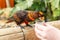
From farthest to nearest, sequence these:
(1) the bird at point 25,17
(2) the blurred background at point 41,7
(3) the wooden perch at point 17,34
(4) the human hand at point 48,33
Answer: (2) the blurred background at point 41,7 < (1) the bird at point 25,17 < (3) the wooden perch at point 17,34 < (4) the human hand at point 48,33

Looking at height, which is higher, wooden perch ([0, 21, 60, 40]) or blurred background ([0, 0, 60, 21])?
blurred background ([0, 0, 60, 21])

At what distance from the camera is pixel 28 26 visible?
150 centimetres

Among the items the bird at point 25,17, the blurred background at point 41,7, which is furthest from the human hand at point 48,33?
the blurred background at point 41,7

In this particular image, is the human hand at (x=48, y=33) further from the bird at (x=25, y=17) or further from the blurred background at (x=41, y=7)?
the blurred background at (x=41, y=7)

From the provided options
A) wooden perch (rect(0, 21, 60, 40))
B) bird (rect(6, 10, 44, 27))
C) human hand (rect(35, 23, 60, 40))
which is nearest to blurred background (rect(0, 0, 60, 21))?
bird (rect(6, 10, 44, 27))

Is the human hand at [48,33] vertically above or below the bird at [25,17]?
below

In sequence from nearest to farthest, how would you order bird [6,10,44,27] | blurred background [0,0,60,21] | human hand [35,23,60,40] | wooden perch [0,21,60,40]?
human hand [35,23,60,40] → wooden perch [0,21,60,40] → bird [6,10,44,27] → blurred background [0,0,60,21]

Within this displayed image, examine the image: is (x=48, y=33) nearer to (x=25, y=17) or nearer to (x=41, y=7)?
(x=25, y=17)

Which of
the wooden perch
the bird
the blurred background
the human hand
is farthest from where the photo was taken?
the blurred background

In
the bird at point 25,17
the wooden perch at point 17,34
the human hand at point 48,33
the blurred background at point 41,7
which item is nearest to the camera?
the human hand at point 48,33

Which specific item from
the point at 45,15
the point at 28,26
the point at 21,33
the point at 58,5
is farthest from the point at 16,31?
the point at 58,5

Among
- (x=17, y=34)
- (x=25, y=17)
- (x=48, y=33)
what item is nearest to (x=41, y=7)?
(x=25, y=17)

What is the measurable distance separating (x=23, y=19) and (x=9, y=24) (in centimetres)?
16

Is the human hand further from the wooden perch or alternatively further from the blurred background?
the blurred background
